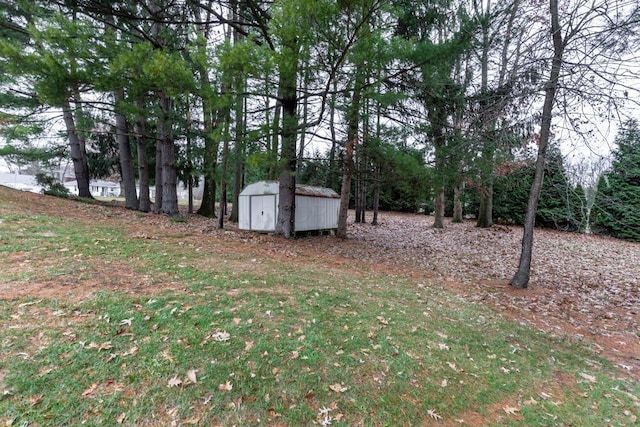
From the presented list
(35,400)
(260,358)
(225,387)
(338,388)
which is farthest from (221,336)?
(35,400)

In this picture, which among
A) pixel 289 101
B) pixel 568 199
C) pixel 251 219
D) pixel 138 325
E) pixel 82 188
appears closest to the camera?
pixel 138 325

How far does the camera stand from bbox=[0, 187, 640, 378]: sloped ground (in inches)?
164

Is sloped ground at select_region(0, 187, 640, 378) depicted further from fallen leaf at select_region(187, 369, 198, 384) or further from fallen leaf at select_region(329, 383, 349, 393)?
fallen leaf at select_region(329, 383, 349, 393)

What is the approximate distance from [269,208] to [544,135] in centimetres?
761

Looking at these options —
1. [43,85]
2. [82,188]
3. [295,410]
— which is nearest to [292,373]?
[295,410]

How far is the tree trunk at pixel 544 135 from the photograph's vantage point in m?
5.16

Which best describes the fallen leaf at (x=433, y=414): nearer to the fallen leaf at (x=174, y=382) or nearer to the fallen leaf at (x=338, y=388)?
the fallen leaf at (x=338, y=388)

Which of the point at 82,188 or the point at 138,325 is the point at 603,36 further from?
the point at 82,188

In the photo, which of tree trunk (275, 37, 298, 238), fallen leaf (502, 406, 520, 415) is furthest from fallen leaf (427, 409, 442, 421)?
tree trunk (275, 37, 298, 238)

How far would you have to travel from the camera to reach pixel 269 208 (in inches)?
407

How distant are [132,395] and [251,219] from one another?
8.75 meters

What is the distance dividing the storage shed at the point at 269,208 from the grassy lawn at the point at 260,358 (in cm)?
558

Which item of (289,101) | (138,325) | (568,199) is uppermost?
(289,101)

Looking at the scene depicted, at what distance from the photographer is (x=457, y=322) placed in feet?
13.8
